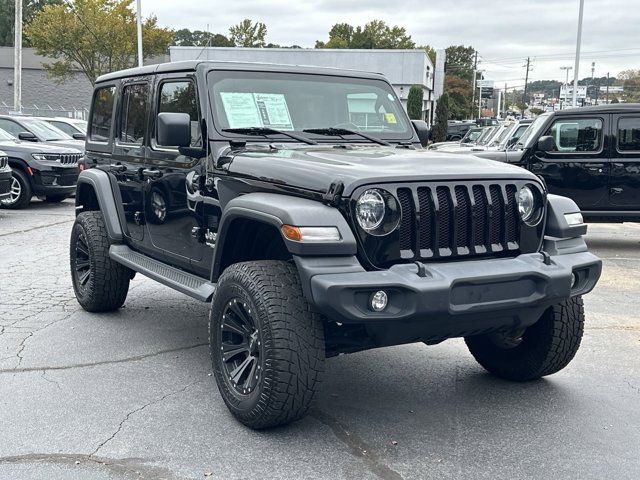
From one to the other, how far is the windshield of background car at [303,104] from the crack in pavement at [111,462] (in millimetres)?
2142

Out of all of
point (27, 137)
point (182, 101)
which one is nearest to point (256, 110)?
point (182, 101)

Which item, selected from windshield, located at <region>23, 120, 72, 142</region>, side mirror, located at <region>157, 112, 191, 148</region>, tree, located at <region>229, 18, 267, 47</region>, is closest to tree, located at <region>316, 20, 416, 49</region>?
tree, located at <region>229, 18, 267, 47</region>

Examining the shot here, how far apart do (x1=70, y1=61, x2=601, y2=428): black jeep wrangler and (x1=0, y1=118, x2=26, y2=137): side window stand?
11.8m

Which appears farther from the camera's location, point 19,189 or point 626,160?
point 19,189

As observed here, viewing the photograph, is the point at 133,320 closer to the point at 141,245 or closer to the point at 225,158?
the point at 141,245

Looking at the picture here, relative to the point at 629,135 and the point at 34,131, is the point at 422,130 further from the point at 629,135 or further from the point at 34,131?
the point at 34,131

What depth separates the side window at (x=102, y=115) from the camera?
627cm

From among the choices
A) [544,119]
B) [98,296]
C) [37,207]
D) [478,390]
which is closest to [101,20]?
[37,207]

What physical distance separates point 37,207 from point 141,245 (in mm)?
9496

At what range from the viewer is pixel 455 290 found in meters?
3.55

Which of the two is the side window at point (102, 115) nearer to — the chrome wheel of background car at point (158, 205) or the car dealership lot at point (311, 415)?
the chrome wheel of background car at point (158, 205)

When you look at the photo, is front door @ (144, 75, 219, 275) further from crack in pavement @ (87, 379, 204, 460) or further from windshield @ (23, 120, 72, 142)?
windshield @ (23, 120, 72, 142)

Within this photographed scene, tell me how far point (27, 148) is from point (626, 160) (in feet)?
33.8

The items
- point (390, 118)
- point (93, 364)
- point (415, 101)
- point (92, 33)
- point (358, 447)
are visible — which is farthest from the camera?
point (415, 101)
